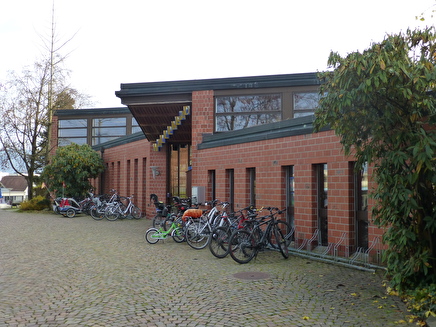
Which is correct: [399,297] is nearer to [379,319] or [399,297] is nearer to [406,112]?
[379,319]

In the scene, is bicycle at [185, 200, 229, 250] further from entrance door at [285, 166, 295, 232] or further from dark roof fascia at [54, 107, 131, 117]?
dark roof fascia at [54, 107, 131, 117]

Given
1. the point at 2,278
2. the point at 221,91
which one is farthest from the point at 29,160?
the point at 2,278

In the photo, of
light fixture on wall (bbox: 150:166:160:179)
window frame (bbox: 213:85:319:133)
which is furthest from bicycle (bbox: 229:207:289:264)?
light fixture on wall (bbox: 150:166:160:179)

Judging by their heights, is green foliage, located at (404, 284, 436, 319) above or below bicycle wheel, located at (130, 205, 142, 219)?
below

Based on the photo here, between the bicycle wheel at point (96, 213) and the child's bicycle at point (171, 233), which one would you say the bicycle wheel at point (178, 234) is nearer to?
the child's bicycle at point (171, 233)

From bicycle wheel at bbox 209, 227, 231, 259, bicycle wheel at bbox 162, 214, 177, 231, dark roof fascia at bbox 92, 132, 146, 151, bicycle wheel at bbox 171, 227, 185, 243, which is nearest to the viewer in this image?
bicycle wheel at bbox 209, 227, 231, 259

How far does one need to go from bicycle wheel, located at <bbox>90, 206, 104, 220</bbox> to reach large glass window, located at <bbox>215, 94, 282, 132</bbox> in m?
7.85

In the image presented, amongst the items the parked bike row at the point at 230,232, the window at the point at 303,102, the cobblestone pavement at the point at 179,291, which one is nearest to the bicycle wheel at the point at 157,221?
the parked bike row at the point at 230,232

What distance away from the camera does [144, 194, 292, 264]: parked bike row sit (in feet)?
31.2

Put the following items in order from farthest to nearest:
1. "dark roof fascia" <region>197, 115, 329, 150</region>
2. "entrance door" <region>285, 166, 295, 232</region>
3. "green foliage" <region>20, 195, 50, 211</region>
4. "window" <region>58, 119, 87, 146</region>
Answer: "window" <region>58, 119, 87, 146</region>, "green foliage" <region>20, 195, 50, 211</region>, "entrance door" <region>285, 166, 295, 232</region>, "dark roof fascia" <region>197, 115, 329, 150</region>

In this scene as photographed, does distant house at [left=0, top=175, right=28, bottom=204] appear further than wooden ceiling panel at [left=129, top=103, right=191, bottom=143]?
Yes

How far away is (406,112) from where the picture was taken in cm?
595

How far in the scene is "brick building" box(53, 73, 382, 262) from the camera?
991 centimetres

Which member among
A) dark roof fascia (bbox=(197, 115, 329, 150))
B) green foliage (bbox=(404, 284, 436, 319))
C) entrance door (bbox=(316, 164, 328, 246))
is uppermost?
dark roof fascia (bbox=(197, 115, 329, 150))
